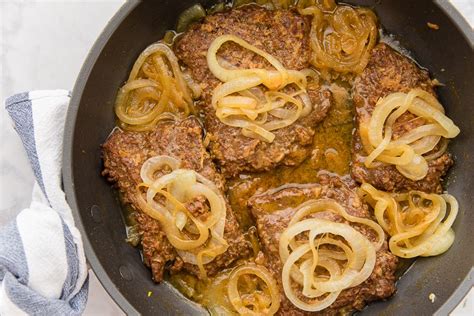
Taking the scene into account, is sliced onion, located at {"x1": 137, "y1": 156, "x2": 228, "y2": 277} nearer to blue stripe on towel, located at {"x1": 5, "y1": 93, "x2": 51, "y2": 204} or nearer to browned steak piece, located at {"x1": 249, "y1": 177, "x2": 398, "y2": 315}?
browned steak piece, located at {"x1": 249, "y1": 177, "x2": 398, "y2": 315}

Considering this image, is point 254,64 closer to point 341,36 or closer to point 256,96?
point 256,96

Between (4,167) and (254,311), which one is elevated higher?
(4,167)

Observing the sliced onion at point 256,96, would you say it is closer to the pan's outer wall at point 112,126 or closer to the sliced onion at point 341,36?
the sliced onion at point 341,36

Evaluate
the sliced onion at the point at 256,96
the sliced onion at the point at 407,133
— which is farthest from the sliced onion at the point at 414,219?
the sliced onion at the point at 256,96

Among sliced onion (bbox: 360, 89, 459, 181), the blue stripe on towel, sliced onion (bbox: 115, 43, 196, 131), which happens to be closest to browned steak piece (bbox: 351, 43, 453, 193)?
sliced onion (bbox: 360, 89, 459, 181)

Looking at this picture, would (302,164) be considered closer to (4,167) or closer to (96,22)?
(96,22)

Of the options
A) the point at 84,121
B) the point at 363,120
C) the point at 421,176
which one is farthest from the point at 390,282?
the point at 84,121
